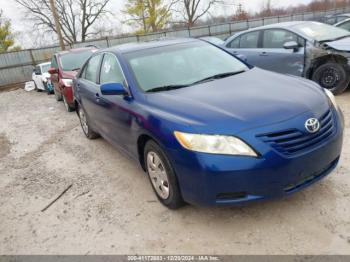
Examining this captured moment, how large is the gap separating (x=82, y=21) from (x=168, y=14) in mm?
12891

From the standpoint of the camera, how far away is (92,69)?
15.3ft

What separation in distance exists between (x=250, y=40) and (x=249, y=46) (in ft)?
0.45

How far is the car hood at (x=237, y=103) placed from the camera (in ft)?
7.78

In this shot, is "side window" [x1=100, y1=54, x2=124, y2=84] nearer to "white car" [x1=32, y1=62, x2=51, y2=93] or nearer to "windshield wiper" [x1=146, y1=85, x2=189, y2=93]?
"windshield wiper" [x1=146, y1=85, x2=189, y2=93]

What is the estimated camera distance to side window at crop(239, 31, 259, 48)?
683 cm

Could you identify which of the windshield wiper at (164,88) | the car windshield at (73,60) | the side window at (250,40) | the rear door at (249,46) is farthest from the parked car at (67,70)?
the windshield wiper at (164,88)

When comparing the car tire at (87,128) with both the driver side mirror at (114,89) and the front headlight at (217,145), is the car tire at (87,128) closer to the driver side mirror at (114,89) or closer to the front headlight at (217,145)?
the driver side mirror at (114,89)

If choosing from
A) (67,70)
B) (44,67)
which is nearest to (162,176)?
(67,70)

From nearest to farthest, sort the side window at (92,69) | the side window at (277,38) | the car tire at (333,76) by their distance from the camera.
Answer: the side window at (92,69) → the car tire at (333,76) → the side window at (277,38)

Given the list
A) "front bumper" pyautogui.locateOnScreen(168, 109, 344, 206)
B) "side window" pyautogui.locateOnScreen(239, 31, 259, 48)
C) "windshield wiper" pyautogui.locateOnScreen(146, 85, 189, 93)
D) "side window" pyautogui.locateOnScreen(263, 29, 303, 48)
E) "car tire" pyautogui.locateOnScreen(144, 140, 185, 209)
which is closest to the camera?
"front bumper" pyautogui.locateOnScreen(168, 109, 344, 206)

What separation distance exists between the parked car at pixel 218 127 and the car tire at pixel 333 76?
285cm

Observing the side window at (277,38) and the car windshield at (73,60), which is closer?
the side window at (277,38)

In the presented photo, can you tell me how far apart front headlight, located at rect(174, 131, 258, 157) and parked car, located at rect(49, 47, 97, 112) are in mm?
5654

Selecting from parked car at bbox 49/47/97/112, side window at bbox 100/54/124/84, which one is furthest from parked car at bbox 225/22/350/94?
parked car at bbox 49/47/97/112
